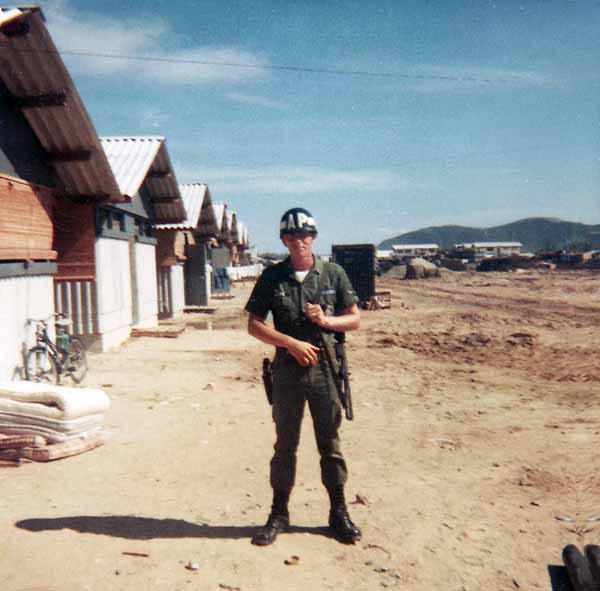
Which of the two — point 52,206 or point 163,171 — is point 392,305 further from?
point 52,206

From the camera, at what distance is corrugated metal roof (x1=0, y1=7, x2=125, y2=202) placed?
782 cm

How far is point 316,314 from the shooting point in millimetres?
3875

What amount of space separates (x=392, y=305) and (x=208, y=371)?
14.5 metres

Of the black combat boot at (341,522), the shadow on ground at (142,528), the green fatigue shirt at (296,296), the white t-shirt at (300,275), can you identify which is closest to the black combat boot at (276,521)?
the shadow on ground at (142,528)

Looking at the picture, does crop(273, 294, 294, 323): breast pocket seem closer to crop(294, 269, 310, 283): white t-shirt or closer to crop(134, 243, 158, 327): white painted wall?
crop(294, 269, 310, 283): white t-shirt

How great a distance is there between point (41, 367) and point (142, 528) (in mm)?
5469

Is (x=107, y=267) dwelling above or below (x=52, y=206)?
below

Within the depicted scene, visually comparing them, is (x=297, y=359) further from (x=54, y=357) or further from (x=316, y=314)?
(x=54, y=357)

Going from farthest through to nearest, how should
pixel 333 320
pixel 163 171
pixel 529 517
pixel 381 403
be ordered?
1. pixel 163 171
2. pixel 381 403
3. pixel 529 517
4. pixel 333 320

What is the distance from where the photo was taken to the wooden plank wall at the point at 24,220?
7953 millimetres

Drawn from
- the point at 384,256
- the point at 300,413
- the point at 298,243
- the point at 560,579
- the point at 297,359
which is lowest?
the point at 560,579

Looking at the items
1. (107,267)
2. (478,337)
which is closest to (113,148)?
(107,267)

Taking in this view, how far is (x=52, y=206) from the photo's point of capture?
Answer: 10.0 meters

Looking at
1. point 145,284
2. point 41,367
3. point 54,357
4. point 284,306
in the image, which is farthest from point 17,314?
point 145,284
